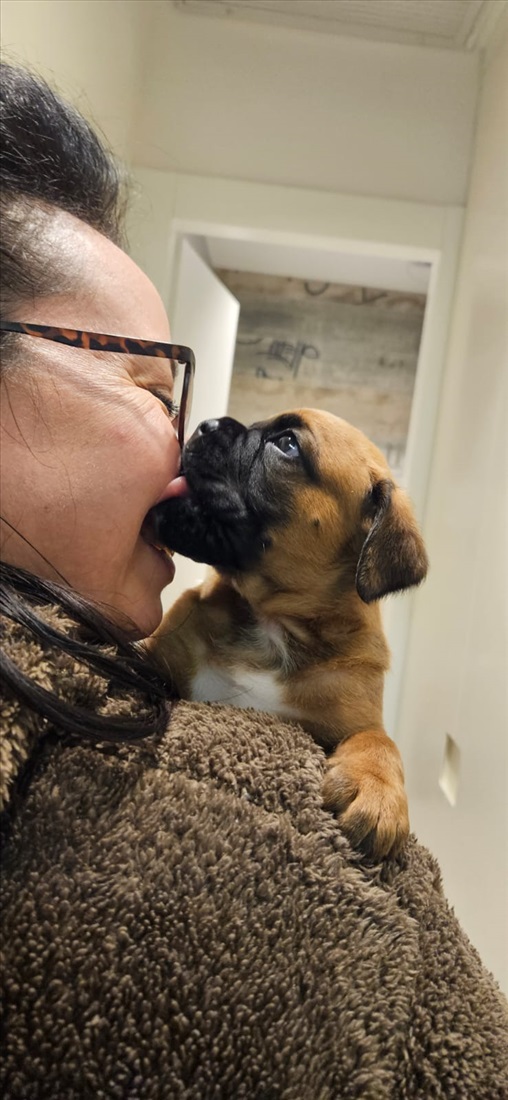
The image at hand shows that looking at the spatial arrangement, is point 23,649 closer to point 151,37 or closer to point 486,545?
point 486,545

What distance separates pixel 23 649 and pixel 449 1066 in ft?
1.96

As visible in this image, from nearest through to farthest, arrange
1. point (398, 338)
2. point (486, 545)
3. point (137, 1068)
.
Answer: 1. point (137, 1068)
2. point (486, 545)
3. point (398, 338)

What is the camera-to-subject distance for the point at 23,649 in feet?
2.70

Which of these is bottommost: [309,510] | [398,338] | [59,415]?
[59,415]

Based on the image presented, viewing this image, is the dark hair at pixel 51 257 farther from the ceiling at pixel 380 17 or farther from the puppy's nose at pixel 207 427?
the ceiling at pixel 380 17

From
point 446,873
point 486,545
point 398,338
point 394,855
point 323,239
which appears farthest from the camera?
point 398,338

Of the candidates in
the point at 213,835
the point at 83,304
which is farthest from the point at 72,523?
the point at 213,835

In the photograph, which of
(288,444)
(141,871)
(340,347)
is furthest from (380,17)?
(141,871)

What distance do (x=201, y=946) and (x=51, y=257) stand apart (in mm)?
844

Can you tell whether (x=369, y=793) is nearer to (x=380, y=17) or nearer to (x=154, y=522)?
(x=154, y=522)

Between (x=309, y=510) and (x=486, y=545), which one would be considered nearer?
(x=309, y=510)

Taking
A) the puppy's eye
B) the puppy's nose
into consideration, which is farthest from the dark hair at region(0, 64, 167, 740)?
the puppy's eye

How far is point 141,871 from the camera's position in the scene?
79 centimetres

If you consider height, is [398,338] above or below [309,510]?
above
